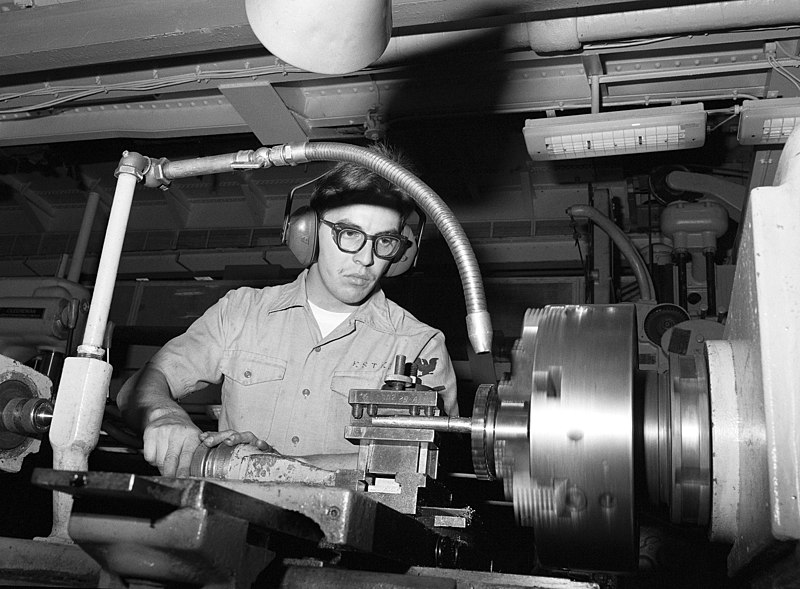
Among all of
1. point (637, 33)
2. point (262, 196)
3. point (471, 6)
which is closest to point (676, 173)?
point (637, 33)

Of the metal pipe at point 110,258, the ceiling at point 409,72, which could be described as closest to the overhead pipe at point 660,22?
the ceiling at point 409,72

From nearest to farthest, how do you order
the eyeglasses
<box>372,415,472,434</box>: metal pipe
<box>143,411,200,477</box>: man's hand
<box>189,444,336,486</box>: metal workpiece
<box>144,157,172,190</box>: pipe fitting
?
<box>372,415,472,434</box>: metal pipe < <box>189,444,336,486</box>: metal workpiece < <box>144,157,172,190</box>: pipe fitting < <box>143,411,200,477</box>: man's hand < the eyeglasses

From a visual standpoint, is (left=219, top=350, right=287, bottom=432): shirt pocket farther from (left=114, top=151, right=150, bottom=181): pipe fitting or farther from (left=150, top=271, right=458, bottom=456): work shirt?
(left=114, top=151, right=150, bottom=181): pipe fitting

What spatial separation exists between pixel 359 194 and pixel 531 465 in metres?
1.37

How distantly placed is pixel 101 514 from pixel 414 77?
2292 millimetres

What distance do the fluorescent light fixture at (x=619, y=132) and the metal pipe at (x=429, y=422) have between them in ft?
5.96

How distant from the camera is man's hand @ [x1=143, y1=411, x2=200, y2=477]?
137cm

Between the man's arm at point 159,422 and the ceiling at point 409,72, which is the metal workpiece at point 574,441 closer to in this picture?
the man's arm at point 159,422

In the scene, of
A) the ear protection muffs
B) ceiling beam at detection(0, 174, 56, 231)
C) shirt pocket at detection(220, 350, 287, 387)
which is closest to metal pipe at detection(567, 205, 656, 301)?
the ear protection muffs

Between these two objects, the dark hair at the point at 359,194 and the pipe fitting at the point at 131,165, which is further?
the dark hair at the point at 359,194

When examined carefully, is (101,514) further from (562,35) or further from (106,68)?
(106,68)

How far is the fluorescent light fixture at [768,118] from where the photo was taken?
2.39 metres

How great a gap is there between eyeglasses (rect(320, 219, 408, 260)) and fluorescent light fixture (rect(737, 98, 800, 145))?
146 cm

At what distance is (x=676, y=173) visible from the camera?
3.77m
